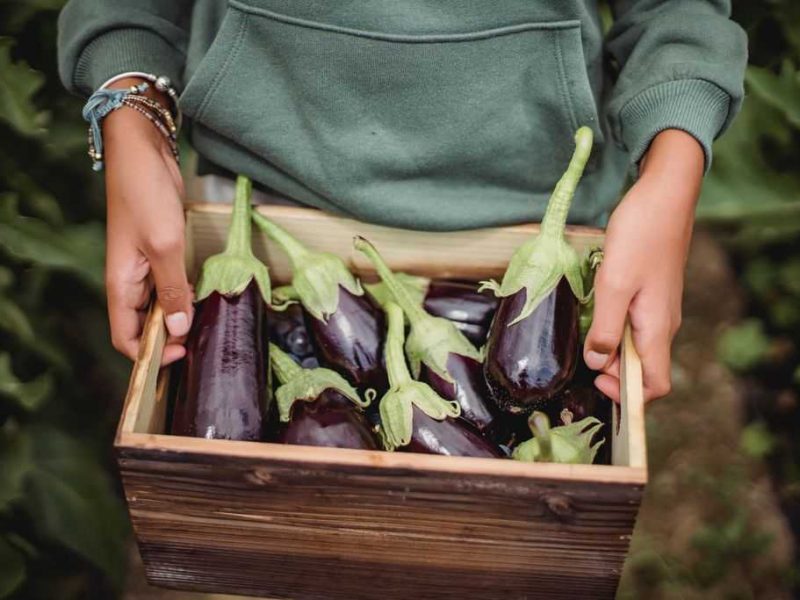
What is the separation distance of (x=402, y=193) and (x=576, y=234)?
0.70 feet

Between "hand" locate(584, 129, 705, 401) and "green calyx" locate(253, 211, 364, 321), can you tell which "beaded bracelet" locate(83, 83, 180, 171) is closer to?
"green calyx" locate(253, 211, 364, 321)

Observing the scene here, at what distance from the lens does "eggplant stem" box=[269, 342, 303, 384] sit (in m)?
1.03

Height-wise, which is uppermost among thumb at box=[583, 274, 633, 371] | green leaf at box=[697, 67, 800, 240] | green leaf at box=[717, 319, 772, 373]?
thumb at box=[583, 274, 633, 371]

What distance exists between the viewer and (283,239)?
1.10 m

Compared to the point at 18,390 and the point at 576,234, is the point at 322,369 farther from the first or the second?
the point at 18,390

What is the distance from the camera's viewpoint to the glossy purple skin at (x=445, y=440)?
3.00 ft

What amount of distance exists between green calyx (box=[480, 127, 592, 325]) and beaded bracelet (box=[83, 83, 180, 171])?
0.48 meters

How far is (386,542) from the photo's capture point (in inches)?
35.5

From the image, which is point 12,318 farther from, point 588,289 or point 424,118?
point 588,289

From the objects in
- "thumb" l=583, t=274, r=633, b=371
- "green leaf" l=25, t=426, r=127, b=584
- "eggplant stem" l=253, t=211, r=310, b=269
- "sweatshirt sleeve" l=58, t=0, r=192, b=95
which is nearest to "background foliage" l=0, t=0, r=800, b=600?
"green leaf" l=25, t=426, r=127, b=584

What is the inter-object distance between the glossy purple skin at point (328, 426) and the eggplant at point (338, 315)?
64 millimetres

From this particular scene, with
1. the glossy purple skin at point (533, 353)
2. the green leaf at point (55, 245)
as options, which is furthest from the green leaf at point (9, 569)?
the glossy purple skin at point (533, 353)

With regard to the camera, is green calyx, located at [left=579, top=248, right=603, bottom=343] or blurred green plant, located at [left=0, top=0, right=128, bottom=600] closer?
green calyx, located at [left=579, top=248, right=603, bottom=343]

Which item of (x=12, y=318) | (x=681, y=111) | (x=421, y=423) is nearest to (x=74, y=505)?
(x=12, y=318)
